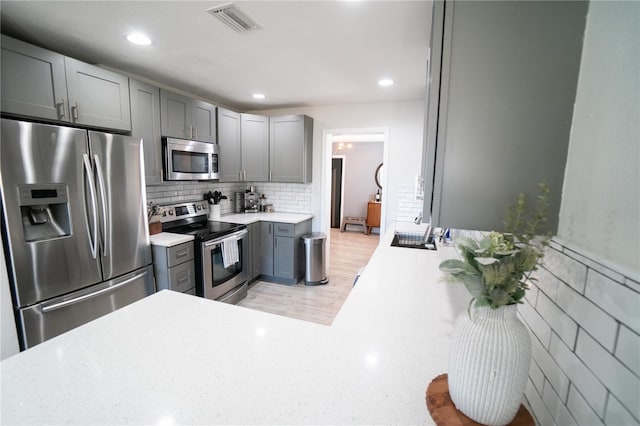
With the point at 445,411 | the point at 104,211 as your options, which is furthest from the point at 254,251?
the point at 445,411

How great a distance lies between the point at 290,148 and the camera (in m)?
3.83

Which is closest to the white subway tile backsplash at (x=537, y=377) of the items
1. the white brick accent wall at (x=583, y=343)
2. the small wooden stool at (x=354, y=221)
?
the white brick accent wall at (x=583, y=343)

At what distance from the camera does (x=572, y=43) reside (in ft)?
2.20

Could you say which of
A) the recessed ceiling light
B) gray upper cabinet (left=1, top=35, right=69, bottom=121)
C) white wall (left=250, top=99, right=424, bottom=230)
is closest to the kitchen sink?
white wall (left=250, top=99, right=424, bottom=230)

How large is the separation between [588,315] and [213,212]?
3589 millimetres

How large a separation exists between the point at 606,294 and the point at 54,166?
2538mm

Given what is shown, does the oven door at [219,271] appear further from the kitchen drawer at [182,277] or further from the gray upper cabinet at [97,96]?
the gray upper cabinet at [97,96]

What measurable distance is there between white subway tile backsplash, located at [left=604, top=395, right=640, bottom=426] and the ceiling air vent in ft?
6.74

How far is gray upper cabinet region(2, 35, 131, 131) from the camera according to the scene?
1.65 metres

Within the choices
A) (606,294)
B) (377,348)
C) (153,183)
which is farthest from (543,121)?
(153,183)

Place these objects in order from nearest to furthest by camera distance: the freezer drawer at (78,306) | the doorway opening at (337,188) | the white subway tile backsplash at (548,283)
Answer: the white subway tile backsplash at (548,283) → the freezer drawer at (78,306) → the doorway opening at (337,188)

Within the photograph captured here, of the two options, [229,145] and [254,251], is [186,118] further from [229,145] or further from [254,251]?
[254,251]

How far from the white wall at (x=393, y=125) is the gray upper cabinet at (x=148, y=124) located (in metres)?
A: 2.05

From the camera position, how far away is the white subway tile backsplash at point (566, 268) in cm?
55
